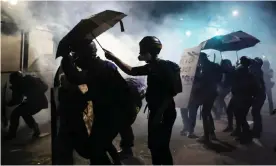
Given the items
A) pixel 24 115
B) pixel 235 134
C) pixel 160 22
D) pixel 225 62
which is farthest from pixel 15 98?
pixel 235 134

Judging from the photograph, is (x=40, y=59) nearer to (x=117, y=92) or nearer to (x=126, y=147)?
(x=117, y=92)

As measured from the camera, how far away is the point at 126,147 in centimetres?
380

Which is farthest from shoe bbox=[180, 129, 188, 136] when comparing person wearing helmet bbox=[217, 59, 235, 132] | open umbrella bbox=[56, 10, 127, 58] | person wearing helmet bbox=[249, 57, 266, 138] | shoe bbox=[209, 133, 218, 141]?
open umbrella bbox=[56, 10, 127, 58]

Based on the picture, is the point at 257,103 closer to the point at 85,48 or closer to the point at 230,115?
the point at 230,115

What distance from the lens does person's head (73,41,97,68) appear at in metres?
3.36

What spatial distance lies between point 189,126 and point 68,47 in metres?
2.21

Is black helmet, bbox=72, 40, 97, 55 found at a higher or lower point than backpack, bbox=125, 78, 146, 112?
higher

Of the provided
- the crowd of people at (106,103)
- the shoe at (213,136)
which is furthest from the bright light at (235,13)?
the shoe at (213,136)

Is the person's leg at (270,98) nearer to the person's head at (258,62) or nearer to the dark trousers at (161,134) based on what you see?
the person's head at (258,62)

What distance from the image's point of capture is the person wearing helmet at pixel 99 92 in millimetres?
3289

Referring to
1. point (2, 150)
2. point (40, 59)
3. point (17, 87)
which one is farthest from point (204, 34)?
point (2, 150)

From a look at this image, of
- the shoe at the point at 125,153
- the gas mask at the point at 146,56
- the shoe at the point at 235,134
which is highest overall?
the gas mask at the point at 146,56

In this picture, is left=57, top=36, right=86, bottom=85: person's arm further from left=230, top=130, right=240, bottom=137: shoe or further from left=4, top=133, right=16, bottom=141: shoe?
left=230, top=130, right=240, bottom=137: shoe

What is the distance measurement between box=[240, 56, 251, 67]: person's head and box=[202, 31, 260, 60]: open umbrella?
0.64 feet
